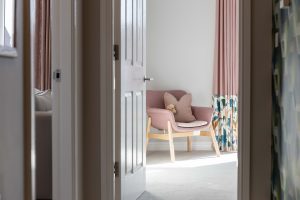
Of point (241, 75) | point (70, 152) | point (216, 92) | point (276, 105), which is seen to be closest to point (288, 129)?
point (276, 105)

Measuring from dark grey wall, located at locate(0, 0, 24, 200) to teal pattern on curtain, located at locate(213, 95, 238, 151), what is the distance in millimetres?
4563

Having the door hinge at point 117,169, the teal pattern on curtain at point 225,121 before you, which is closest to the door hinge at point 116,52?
the door hinge at point 117,169

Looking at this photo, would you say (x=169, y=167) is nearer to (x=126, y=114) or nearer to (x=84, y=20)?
(x=126, y=114)

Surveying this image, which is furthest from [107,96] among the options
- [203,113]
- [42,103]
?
[203,113]

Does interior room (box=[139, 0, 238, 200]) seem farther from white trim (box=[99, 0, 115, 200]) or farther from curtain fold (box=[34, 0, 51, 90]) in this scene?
white trim (box=[99, 0, 115, 200])

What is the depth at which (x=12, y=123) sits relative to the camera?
1662mm

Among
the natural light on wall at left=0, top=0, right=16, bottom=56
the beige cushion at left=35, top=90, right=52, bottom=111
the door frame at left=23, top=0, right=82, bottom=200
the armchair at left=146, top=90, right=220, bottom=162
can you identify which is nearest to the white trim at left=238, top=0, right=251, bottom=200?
the door frame at left=23, top=0, right=82, bottom=200

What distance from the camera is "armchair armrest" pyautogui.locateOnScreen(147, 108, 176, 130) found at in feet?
17.5

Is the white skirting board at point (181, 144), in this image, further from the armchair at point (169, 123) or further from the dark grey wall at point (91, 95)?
the dark grey wall at point (91, 95)

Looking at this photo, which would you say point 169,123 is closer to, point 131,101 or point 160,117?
point 160,117

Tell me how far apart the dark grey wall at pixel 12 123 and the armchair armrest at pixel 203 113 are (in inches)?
157

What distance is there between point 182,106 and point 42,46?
5.98 ft

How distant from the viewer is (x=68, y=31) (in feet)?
9.05

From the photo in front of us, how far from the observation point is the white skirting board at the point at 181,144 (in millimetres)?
6137
